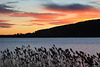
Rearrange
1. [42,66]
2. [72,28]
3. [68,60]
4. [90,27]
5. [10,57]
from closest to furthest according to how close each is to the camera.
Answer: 1. [68,60]
2. [42,66]
3. [10,57]
4. [72,28]
5. [90,27]

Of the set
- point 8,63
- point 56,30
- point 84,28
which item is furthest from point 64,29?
point 8,63

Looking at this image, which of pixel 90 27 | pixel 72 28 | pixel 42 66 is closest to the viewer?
pixel 42 66

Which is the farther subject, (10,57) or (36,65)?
(10,57)

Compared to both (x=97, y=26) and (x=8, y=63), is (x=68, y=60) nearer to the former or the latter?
(x=8, y=63)

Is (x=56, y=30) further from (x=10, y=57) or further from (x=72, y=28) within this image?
(x=10, y=57)

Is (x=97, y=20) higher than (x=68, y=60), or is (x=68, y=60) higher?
(x=97, y=20)

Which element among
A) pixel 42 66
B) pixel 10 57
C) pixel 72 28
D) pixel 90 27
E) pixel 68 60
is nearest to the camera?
pixel 68 60

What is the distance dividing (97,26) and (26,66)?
171m

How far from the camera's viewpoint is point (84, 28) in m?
177

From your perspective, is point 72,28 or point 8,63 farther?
point 72,28

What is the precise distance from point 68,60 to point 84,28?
169679mm

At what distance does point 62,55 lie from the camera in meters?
10.5

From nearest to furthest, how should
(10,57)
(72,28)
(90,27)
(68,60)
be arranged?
(68,60)
(10,57)
(72,28)
(90,27)

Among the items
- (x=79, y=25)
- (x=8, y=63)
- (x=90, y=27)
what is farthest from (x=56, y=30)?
(x=8, y=63)
